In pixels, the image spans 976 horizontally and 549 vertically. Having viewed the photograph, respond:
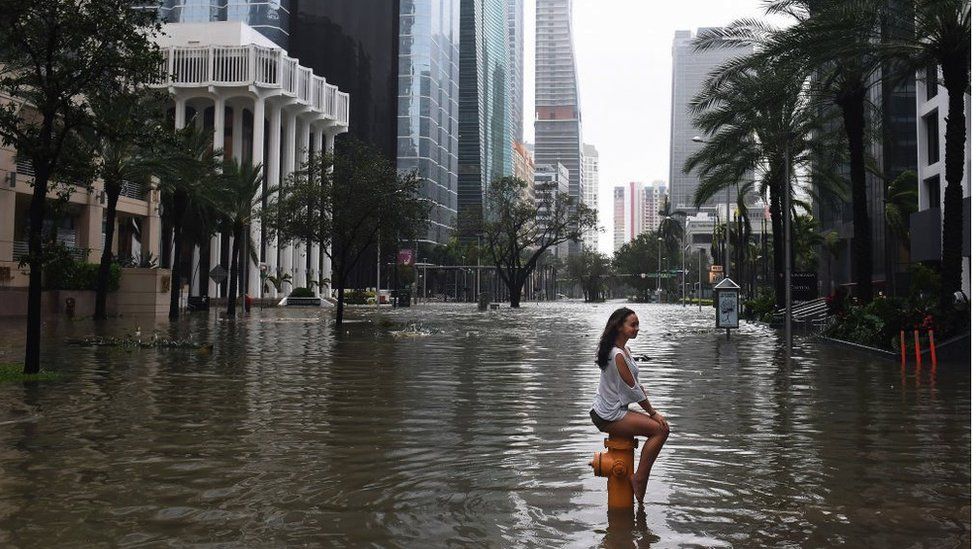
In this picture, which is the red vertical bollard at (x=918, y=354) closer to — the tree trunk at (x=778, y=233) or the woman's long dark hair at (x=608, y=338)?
the woman's long dark hair at (x=608, y=338)

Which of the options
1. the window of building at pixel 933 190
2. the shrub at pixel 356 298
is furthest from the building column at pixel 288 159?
the window of building at pixel 933 190

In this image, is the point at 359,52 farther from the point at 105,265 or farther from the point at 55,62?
the point at 55,62

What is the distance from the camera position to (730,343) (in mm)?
28000

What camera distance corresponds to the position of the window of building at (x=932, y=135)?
42.8 m

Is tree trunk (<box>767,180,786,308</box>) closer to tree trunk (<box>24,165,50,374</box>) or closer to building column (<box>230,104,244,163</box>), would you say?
tree trunk (<box>24,165,50,374</box>)

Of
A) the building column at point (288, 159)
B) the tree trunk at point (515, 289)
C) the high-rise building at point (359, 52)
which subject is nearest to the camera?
the tree trunk at point (515, 289)

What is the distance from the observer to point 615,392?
21.0ft

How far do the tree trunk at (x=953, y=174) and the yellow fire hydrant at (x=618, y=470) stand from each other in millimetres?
17653

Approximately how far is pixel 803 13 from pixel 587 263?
125 meters

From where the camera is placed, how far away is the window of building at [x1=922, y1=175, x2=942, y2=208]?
4272 cm

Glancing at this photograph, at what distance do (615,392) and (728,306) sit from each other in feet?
87.0

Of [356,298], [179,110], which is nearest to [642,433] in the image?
[179,110]

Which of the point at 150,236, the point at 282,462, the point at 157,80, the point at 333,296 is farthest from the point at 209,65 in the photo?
the point at 282,462

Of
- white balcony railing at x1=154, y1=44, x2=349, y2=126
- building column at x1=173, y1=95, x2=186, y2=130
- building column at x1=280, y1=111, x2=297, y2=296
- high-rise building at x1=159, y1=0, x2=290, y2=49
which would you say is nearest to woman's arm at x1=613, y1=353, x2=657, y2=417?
white balcony railing at x1=154, y1=44, x2=349, y2=126
